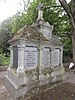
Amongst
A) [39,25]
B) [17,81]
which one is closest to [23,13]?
[39,25]

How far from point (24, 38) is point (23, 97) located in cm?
273

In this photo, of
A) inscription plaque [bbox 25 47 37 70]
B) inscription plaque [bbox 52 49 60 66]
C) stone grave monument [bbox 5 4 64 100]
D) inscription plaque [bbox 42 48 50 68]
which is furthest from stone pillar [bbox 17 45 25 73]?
inscription plaque [bbox 52 49 60 66]

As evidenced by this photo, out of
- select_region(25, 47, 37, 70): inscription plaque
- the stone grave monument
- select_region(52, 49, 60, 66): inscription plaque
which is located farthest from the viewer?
select_region(52, 49, 60, 66): inscription plaque

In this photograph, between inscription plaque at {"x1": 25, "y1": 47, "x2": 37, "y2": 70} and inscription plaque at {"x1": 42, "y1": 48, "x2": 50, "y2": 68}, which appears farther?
inscription plaque at {"x1": 42, "y1": 48, "x2": 50, "y2": 68}

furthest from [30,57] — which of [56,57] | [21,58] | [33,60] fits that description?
[56,57]

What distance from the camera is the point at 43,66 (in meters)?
8.28

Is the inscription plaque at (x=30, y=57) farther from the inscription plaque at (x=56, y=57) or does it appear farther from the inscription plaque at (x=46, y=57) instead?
the inscription plaque at (x=56, y=57)

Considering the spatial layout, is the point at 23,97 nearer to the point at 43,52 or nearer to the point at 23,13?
the point at 43,52

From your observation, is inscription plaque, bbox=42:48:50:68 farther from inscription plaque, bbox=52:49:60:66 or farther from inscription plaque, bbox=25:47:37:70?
inscription plaque, bbox=25:47:37:70

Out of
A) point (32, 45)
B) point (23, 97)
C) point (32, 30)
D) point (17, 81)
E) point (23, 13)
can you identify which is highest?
point (23, 13)

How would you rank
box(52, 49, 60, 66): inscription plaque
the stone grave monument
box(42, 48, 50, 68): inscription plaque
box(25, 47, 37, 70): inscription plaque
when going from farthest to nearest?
box(52, 49, 60, 66): inscription plaque < box(42, 48, 50, 68): inscription plaque < box(25, 47, 37, 70): inscription plaque < the stone grave monument

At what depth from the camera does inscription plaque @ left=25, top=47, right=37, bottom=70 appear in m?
7.35

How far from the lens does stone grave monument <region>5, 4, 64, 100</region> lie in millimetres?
6953

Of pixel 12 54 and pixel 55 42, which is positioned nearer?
pixel 12 54
